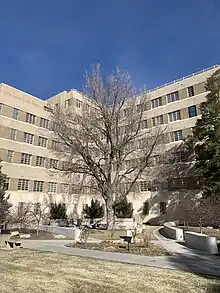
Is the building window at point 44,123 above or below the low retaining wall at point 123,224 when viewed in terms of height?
above

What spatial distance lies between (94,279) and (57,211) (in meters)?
35.1

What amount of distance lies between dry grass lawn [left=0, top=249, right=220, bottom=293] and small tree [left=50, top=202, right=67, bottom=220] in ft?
104

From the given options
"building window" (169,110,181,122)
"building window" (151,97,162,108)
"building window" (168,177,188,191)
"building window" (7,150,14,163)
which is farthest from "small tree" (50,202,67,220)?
"building window" (151,97,162,108)

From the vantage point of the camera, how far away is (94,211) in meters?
44.5

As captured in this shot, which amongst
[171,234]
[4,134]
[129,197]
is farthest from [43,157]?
[171,234]

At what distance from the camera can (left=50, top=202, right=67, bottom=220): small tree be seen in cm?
4120

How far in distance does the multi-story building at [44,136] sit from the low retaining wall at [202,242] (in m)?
25.5

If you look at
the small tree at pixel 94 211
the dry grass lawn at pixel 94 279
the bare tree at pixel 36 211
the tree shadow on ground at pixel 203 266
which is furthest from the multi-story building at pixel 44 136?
the dry grass lawn at pixel 94 279

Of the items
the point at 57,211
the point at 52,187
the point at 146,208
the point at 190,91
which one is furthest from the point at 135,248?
the point at 190,91

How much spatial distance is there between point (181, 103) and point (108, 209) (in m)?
23.9

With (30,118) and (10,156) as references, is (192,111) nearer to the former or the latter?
(30,118)

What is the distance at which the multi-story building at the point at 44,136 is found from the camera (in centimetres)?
3978

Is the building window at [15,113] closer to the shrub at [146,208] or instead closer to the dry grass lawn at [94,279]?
the shrub at [146,208]

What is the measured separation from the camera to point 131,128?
29672 millimetres
